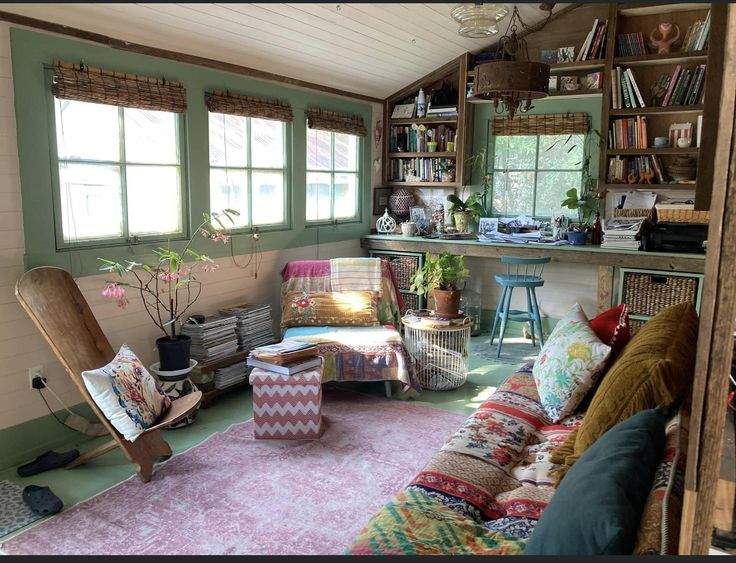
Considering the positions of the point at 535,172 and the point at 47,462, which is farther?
the point at 535,172

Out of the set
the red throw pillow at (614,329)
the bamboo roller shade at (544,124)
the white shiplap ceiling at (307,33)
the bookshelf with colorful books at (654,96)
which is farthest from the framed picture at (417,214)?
the red throw pillow at (614,329)

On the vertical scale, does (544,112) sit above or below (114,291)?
above

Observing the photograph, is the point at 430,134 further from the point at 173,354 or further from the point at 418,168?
the point at 173,354

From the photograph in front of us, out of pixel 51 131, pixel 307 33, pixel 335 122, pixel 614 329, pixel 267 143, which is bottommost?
pixel 614 329

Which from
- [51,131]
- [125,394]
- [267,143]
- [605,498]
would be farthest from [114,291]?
[605,498]

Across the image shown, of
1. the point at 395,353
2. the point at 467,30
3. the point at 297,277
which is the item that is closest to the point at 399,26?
the point at 467,30

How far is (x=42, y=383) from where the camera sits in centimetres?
330

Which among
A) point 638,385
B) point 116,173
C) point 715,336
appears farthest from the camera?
point 116,173

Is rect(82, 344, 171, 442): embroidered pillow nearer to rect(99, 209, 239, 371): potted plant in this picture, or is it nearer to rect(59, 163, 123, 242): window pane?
rect(99, 209, 239, 371): potted plant

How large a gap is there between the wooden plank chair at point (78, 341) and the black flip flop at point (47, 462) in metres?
0.06

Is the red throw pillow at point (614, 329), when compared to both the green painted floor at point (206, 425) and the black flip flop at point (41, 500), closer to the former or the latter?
the green painted floor at point (206, 425)

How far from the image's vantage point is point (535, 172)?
5.77m

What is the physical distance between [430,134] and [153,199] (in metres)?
3.08

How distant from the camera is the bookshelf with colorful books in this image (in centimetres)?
490
